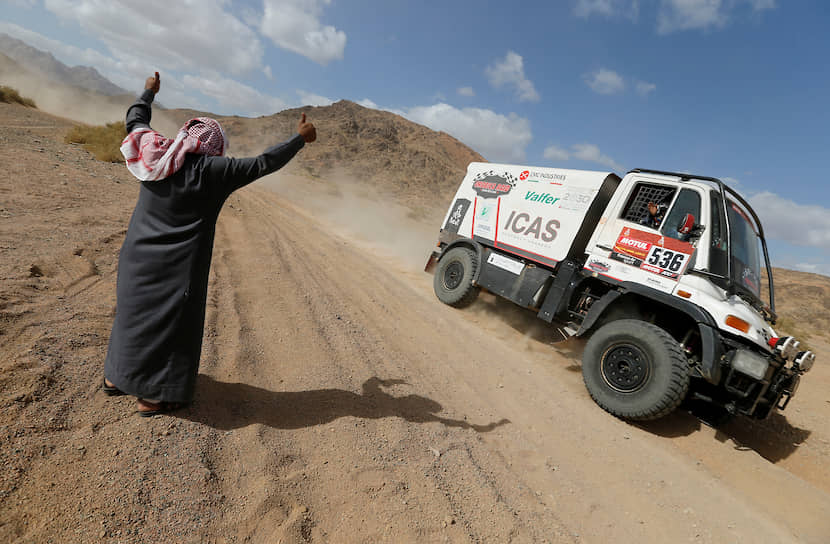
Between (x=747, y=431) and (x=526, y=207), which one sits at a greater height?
(x=526, y=207)

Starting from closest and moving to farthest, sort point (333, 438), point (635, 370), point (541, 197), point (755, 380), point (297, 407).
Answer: point (333, 438), point (297, 407), point (755, 380), point (635, 370), point (541, 197)

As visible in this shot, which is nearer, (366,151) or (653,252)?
(653,252)

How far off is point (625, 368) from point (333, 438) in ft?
11.4

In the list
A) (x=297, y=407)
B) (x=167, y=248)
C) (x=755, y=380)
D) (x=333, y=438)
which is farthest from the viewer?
(x=755, y=380)

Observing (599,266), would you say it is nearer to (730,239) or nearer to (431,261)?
(730,239)

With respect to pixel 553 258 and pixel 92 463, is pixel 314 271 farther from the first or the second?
pixel 92 463

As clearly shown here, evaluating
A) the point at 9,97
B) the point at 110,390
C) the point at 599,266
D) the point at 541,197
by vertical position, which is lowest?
the point at 9,97

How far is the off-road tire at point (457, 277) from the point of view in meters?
7.16

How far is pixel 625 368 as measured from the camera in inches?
179

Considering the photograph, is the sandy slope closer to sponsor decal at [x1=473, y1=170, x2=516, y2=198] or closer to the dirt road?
the dirt road

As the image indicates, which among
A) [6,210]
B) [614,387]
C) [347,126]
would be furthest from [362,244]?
[347,126]

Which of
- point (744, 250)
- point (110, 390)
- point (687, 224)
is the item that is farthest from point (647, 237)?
point (110, 390)

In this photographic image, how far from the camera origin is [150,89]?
104 inches

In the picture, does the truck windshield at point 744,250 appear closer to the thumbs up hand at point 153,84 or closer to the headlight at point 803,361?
the headlight at point 803,361
